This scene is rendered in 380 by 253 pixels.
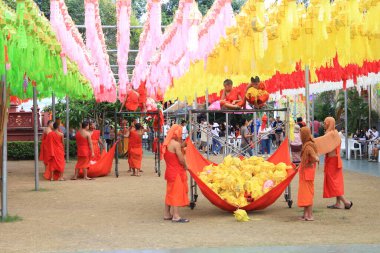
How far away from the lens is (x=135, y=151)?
21.5 meters

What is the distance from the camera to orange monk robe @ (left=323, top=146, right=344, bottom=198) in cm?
1233

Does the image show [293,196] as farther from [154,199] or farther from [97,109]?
[97,109]

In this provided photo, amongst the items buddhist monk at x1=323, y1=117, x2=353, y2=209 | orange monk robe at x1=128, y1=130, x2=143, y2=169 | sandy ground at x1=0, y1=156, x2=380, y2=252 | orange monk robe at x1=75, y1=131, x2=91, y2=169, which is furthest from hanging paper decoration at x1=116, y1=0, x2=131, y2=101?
buddhist monk at x1=323, y1=117, x2=353, y2=209

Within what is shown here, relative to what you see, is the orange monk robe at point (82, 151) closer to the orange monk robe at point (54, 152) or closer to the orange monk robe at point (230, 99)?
the orange monk robe at point (54, 152)

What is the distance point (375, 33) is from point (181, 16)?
6138 mm

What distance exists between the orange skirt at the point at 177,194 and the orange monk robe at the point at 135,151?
10.2m

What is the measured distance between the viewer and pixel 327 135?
12211 millimetres

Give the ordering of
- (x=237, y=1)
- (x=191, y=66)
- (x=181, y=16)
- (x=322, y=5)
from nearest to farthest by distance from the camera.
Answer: (x=322, y=5) → (x=181, y=16) → (x=191, y=66) → (x=237, y=1)

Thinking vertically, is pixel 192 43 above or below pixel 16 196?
above

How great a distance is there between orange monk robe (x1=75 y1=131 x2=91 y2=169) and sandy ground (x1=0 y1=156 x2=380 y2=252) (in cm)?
355

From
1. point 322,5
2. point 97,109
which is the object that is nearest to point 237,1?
point 97,109

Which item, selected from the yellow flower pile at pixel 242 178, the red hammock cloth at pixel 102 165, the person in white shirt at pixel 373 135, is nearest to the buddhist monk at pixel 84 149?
the red hammock cloth at pixel 102 165

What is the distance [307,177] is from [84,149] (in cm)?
1005

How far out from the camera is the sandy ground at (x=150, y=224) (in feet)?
29.9
